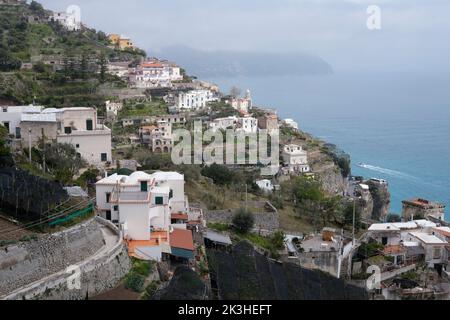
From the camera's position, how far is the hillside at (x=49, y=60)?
2703 centimetres

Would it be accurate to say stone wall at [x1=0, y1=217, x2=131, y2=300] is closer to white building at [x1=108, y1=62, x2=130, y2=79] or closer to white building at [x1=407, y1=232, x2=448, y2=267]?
white building at [x1=407, y1=232, x2=448, y2=267]

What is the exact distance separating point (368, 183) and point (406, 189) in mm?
6513

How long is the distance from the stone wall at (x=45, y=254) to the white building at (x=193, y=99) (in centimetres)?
2145

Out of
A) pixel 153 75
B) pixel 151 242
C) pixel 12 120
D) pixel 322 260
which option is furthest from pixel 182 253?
pixel 153 75

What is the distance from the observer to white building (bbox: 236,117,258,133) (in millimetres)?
→ 31747

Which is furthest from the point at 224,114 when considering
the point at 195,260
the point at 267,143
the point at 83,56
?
the point at 195,260

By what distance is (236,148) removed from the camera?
1134 inches

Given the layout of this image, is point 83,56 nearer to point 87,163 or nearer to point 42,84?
point 42,84

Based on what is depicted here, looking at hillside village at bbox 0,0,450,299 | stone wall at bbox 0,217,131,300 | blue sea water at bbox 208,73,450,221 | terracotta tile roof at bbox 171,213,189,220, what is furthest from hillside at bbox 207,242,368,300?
blue sea water at bbox 208,73,450,221

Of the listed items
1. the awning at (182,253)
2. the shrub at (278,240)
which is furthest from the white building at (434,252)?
the awning at (182,253)

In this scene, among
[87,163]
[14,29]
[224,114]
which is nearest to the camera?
[87,163]

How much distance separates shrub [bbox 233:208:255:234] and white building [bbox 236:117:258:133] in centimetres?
1531

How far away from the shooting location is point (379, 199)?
98.3 ft

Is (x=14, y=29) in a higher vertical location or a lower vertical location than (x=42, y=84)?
higher
